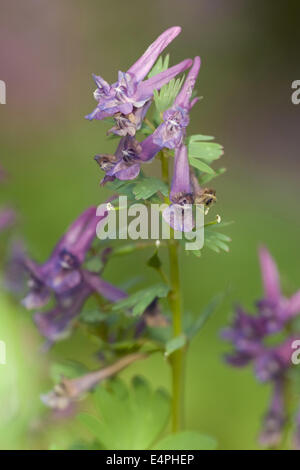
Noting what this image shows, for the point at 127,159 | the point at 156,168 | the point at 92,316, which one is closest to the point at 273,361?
the point at 92,316

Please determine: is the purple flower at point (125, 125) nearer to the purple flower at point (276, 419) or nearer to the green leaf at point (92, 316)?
the green leaf at point (92, 316)

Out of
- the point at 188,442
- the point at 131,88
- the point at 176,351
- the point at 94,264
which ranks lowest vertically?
the point at 188,442

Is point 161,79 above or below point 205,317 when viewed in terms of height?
above

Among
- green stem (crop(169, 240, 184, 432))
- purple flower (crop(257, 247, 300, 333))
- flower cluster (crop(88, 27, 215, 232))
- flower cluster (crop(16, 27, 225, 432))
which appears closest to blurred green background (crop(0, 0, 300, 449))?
purple flower (crop(257, 247, 300, 333))

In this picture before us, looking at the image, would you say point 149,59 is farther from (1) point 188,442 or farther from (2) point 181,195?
(1) point 188,442

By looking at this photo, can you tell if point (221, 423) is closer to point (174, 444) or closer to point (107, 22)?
point (174, 444)
